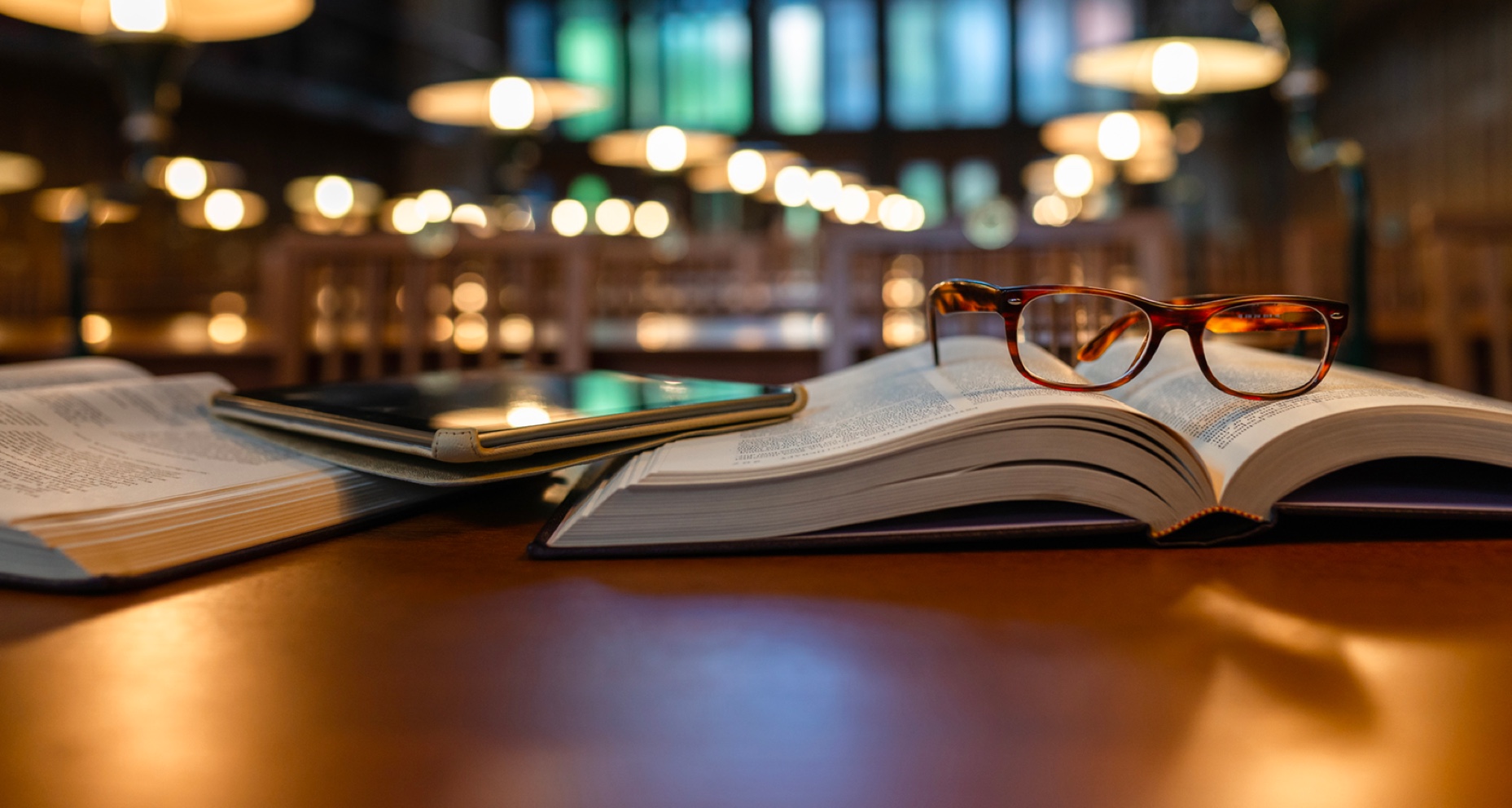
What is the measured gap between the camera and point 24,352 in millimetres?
1902

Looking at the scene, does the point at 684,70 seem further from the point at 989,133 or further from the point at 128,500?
the point at 128,500

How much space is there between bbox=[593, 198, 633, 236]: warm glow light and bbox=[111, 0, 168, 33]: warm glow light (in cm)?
743

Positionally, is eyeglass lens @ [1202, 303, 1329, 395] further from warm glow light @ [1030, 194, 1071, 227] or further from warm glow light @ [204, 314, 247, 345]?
warm glow light @ [1030, 194, 1071, 227]

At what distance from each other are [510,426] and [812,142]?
10222mm

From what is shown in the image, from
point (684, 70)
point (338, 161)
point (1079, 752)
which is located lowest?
point (1079, 752)

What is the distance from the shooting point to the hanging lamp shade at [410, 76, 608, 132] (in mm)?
2844

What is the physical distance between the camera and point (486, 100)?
304cm

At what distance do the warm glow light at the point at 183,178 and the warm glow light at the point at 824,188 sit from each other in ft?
12.4

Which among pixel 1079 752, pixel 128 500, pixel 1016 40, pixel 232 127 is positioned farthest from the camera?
pixel 1016 40

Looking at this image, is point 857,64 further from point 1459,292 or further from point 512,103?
point 1459,292

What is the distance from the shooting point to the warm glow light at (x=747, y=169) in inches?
228

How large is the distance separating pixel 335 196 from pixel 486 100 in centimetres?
416

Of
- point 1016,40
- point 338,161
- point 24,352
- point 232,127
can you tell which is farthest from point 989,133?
point 24,352

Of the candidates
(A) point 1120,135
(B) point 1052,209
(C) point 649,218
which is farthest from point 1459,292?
(C) point 649,218
